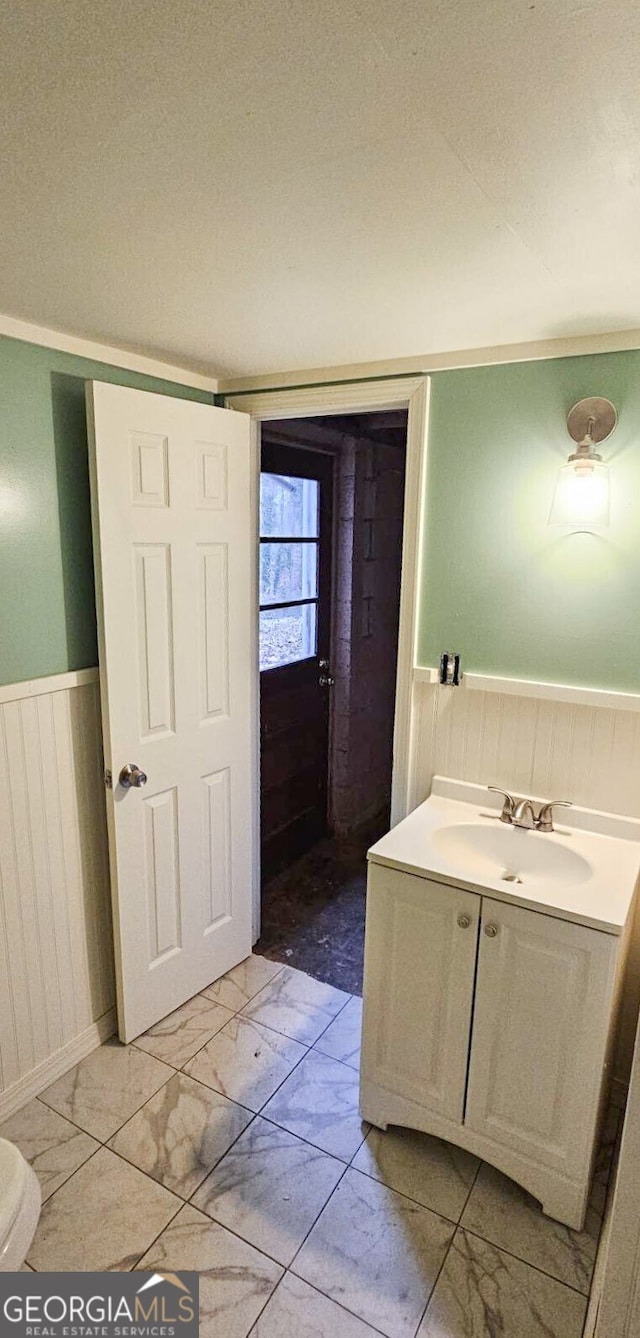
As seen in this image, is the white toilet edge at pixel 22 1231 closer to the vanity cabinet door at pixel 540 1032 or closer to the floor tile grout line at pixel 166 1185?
the floor tile grout line at pixel 166 1185

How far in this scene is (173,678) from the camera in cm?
201

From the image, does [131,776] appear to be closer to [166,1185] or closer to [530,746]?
[166,1185]

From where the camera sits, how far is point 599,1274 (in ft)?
4.54

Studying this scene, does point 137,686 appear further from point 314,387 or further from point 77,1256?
point 77,1256

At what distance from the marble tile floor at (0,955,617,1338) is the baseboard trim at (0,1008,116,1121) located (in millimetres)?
28

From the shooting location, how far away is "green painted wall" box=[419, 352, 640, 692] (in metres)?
Result: 1.67

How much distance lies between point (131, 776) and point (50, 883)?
0.37 metres

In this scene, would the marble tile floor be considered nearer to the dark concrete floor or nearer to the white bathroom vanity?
the white bathroom vanity

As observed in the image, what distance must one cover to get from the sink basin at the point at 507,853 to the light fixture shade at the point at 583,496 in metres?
0.84

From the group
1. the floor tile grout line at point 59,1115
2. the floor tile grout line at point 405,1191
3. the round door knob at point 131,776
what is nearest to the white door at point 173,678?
the round door knob at point 131,776

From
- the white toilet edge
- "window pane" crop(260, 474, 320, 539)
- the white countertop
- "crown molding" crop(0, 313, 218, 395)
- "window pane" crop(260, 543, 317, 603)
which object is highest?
"crown molding" crop(0, 313, 218, 395)

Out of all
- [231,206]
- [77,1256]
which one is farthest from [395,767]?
[231,206]

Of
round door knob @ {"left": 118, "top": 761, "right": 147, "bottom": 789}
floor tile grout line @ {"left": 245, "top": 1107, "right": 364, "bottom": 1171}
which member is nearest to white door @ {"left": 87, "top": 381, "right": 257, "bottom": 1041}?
round door knob @ {"left": 118, "top": 761, "right": 147, "bottom": 789}

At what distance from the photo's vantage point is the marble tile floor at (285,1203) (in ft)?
4.53
